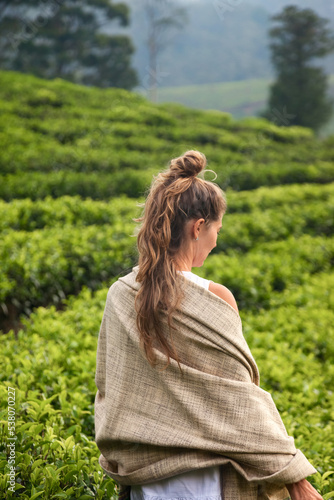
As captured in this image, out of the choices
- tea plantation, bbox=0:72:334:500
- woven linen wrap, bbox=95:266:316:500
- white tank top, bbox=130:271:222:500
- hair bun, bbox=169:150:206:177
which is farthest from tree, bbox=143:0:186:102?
Result: white tank top, bbox=130:271:222:500

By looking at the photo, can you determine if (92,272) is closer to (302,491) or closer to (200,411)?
(200,411)

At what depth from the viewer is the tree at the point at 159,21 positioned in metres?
16.8

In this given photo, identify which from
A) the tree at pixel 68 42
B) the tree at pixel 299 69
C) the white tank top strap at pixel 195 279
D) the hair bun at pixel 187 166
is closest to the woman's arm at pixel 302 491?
the white tank top strap at pixel 195 279

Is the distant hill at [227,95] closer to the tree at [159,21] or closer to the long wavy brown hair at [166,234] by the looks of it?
the tree at [159,21]

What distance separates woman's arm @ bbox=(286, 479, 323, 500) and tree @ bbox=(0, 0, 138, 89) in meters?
15.7

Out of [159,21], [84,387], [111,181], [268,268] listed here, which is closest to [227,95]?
[159,21]

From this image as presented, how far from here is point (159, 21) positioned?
17.0 m

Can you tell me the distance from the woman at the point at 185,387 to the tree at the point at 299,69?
684 inches

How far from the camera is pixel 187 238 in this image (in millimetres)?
1396

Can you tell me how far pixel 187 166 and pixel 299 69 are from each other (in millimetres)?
18247

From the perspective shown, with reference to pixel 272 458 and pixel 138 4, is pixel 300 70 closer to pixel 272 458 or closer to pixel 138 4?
pixel 138 4

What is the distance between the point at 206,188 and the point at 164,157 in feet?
28.5

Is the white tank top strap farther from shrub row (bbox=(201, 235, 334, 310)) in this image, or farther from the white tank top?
shrub row (bbox=(201, 235, 334, 310))

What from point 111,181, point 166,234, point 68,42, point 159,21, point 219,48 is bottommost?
point 111,181
